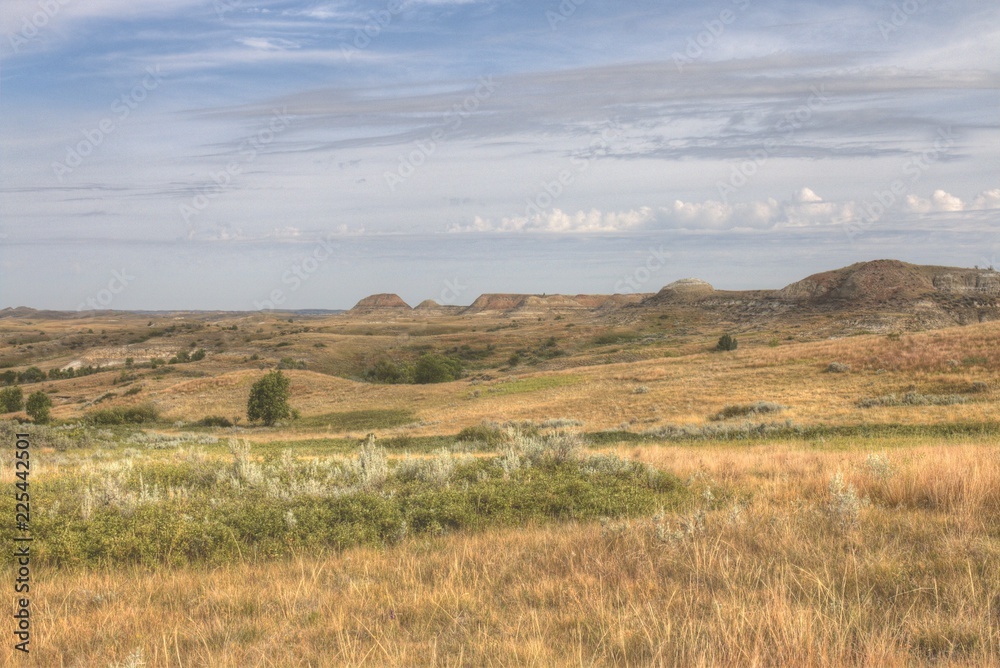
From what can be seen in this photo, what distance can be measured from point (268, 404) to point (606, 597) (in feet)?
130

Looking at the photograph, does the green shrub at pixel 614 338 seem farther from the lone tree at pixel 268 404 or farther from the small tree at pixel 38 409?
the small tree at pixel 38 409

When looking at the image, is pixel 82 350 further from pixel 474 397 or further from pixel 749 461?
pixel 749 461

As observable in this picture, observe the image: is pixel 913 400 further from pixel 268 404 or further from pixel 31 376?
pixel 31 376

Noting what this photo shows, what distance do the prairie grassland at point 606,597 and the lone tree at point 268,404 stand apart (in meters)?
36.5

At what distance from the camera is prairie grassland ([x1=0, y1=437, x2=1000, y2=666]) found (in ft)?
12.4

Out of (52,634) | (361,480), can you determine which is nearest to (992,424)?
(361,480)

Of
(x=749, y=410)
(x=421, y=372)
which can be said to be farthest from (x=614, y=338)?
(x=749, y=410)

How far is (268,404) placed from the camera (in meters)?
41.2

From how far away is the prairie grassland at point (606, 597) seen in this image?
3.79 meters

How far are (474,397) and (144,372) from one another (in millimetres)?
45134

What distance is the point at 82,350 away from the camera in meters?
111

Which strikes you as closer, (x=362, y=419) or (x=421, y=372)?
(x=362, y=419)

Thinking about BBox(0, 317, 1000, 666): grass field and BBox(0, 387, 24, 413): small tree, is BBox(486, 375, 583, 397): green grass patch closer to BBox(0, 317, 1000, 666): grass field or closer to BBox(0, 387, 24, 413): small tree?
BBox(0, 317, 1000, 666): grass field

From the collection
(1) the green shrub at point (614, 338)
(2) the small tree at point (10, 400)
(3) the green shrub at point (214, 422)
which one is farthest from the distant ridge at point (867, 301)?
(2) the small tree at point (10, 400)
